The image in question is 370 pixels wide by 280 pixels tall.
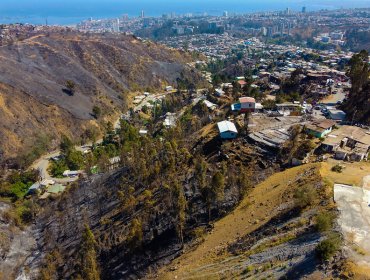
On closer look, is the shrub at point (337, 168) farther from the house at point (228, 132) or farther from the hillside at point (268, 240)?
the house at point (228, 132)

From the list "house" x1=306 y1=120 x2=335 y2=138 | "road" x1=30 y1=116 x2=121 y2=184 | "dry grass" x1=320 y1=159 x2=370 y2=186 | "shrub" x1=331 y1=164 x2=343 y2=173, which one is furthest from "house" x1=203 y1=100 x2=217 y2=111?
"shrub" x1=331 y1=164 x2=343 y2=173

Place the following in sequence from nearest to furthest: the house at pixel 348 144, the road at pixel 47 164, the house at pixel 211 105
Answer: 1. the house at pixel 348 144
2. the road at pixel 47 164
3. the house at pixel 211 105

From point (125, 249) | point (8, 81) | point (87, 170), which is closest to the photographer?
point (125, 249)

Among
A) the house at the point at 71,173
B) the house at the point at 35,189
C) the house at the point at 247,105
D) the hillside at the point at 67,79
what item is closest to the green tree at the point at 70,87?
the hillside at the point at 67,79

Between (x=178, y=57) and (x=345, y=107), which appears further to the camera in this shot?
(x=178, y=57)

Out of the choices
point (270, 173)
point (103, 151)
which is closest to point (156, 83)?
point (103, 151)

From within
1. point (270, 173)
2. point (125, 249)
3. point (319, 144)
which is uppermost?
point (319, 144)

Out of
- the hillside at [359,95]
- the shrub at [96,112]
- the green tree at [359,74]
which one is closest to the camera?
the hillside at [359,95]

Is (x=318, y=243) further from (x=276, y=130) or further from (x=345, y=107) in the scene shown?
(x=345, y=107)
